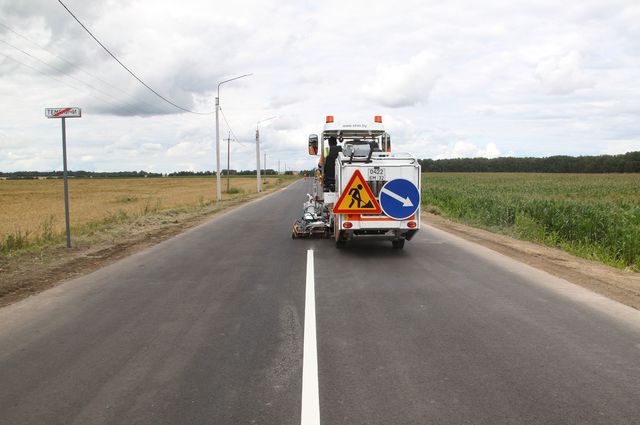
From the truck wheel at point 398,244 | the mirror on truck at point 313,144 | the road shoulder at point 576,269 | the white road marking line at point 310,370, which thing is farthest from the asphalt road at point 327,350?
the mirror on truck at point 313,144

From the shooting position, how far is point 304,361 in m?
4.70

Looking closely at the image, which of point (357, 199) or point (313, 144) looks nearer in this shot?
point (357, 199)

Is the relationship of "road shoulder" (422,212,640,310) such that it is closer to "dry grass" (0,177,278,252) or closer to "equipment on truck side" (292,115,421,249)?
"equipment on truck side" (292,115,421,249)

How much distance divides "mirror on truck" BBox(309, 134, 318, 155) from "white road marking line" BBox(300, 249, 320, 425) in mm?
7213

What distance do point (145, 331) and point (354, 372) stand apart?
2550 mm

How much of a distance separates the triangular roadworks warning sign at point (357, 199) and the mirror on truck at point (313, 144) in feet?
10.8

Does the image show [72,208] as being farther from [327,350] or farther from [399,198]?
[327,350]

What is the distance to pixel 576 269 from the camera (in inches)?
379

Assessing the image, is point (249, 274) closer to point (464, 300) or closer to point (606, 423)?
point (464, 300)

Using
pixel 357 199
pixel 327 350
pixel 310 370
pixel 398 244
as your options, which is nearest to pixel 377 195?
pixel 357 199

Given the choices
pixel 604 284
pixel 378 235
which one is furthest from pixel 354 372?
pixel 378 235

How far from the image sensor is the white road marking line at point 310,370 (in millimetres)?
3643

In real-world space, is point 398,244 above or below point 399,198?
below

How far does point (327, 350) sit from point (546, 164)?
12707cm
